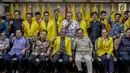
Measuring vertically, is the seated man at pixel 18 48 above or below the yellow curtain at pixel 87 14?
below

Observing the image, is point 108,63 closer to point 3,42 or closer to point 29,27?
point 29,27

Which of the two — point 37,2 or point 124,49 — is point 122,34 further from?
point 37,2

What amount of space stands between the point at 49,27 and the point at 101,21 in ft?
4.18

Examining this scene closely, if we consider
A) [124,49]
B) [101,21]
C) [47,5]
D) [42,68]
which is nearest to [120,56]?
[124,49]

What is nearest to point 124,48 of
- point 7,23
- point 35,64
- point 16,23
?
point 35,64

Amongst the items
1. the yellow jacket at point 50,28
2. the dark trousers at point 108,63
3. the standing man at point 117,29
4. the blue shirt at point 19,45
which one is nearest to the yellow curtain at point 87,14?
the standing man at point 117,29

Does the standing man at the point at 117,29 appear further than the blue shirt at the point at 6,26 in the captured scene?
No

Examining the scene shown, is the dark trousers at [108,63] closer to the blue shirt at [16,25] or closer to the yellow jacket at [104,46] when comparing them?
the yellow jacket at [104,46]

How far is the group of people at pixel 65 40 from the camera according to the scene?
698cm

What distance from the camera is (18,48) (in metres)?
7.24

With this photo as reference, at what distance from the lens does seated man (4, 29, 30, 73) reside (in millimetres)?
7055

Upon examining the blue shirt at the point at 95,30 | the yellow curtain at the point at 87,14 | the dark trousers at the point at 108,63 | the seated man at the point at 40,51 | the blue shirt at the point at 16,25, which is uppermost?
the yellow curtain at the point at 87,14

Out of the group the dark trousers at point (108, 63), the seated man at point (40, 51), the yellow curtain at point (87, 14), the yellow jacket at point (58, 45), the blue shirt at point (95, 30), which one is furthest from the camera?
the yellow curtain at point (87, 14)

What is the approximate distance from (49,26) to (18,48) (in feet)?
3.05
